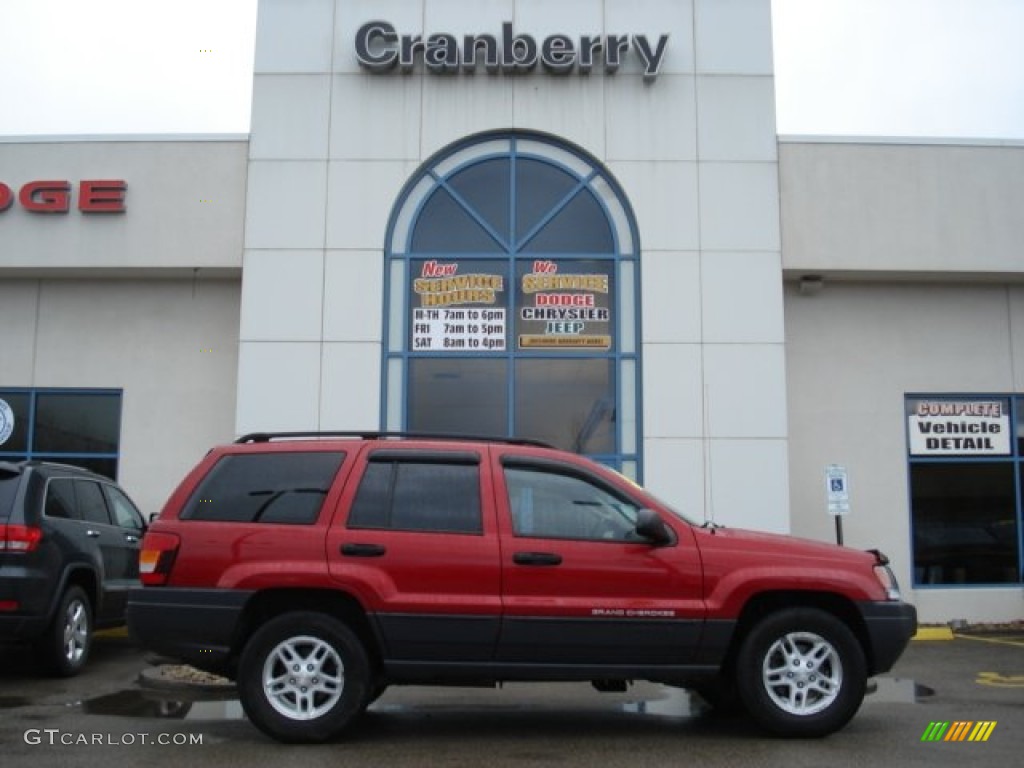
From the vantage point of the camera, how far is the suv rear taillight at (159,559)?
693 centimetres

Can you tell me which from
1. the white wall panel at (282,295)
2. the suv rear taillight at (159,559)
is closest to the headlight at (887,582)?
the suv rear taillight at (159,559)

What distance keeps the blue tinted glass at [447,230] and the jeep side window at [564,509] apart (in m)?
7.54

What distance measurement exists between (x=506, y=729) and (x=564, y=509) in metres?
1.67

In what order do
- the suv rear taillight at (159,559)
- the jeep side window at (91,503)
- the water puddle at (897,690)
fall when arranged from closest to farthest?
the suv rear taillight at (159,559) < the water puddle at (897,690) < the jeep side window at (91,503)

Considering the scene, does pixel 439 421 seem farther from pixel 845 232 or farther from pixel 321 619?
pixel 321 619

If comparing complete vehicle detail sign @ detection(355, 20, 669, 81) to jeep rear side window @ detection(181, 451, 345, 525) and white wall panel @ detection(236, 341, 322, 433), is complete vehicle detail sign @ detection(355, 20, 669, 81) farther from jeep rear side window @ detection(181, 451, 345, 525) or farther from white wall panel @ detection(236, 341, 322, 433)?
jeep rear side window @ detection(181, 451, 345, 525)

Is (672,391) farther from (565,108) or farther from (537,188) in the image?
(565,108)

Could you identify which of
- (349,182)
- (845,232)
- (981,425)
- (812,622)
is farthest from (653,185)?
(812,622)

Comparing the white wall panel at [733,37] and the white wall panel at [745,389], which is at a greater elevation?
the white wall panel at [733,37]

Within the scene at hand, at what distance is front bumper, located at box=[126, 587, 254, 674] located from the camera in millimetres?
6848

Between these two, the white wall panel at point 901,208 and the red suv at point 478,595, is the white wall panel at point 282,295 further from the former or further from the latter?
the red suv at point 478,595

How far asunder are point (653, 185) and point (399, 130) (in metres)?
3.46

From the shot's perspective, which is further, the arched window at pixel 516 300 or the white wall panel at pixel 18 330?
the white wall panel at pixel 18 330

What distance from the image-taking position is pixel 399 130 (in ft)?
47.7
